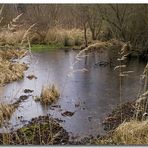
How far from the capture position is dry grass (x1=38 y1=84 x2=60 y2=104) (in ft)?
11.0

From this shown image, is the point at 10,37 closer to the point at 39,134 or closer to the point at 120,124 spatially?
the point at 39,134

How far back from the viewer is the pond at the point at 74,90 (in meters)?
3.32

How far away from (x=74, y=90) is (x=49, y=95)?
0.32 m

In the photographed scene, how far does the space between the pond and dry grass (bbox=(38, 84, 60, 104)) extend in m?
0.04

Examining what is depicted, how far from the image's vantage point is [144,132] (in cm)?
294

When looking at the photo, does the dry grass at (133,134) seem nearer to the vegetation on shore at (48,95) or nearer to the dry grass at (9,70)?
the vegetation on shore at (48,95)

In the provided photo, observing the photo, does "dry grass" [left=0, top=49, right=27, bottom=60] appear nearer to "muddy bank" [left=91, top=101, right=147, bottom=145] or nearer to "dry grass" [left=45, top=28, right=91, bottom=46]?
"dry grass" [left=45, top=28, right=91, bottom=46]

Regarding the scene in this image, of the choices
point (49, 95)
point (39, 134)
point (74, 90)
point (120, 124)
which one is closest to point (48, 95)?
point (49, 95)

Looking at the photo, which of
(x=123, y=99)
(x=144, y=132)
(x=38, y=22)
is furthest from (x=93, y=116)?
(x=38, y=22)

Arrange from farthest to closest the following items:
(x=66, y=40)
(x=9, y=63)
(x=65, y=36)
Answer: (x=66, y=40) → (x=65, y=36) → (x=9, y=63)

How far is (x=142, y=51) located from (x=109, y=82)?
437 millimetres

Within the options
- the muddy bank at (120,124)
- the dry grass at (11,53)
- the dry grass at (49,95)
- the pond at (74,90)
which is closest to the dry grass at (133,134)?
the muddy bank at (120,124)

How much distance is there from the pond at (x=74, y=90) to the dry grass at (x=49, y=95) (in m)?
0.04

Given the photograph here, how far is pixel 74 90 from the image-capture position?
3.62 m
